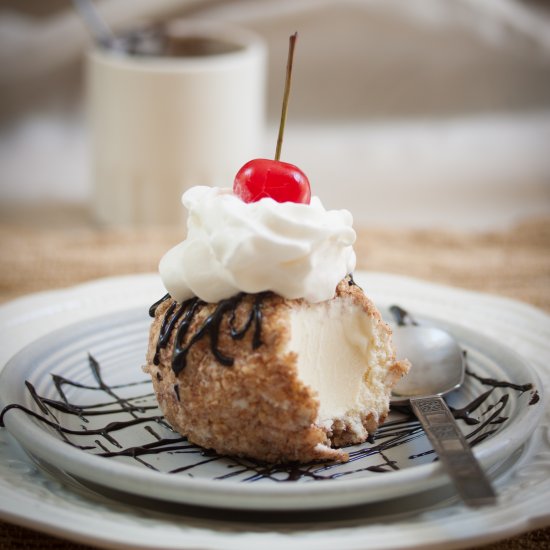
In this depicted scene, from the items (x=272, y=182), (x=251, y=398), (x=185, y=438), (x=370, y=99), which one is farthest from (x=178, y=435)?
(x=370, y=99)

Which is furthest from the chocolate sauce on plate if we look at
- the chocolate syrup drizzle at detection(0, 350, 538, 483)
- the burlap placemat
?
the burlap placemat

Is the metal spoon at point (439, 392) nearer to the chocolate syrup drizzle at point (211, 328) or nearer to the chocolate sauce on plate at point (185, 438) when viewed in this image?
the chocolate sauce on plate at point (185, 438)

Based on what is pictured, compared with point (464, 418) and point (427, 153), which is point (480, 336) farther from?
point (427, 153)

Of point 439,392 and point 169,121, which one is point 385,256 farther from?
point 439,392

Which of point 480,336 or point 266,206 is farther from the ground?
point 266,206

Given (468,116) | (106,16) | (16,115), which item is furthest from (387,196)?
(16,115)

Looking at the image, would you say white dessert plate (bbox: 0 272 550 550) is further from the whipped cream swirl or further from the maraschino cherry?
the maraschino cherry
